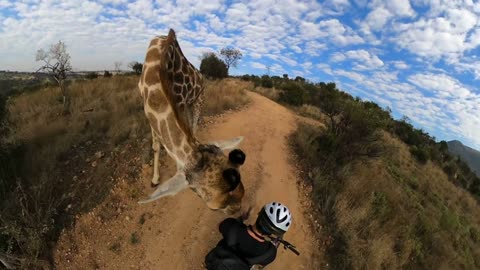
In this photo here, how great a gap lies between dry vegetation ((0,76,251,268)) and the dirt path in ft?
1.46

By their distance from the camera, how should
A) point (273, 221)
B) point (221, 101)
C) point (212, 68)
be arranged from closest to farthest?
1. point (273, 221)
2. point (221, 101)
3. point (212, 68)

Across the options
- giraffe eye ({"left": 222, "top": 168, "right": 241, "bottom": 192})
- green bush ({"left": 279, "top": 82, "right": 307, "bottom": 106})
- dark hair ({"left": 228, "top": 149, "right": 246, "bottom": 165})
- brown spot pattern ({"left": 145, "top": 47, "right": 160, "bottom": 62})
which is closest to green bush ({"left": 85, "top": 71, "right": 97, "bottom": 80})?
green bush ({"left": 279, "top": 82, "right": 307, "bottom": 106})

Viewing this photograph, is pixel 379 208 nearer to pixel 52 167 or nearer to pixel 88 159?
pixel 88 159

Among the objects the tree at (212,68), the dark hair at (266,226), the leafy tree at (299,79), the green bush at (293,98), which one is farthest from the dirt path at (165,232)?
the leafy tree at (299,79)

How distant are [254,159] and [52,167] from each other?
4.97 metres

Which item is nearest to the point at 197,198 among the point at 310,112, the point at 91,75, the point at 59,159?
the point at 59,159

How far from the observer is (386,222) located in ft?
30.0

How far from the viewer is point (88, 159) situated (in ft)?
28.8

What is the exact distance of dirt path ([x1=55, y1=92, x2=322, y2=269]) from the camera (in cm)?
682

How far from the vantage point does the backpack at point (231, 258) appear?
4836 mm

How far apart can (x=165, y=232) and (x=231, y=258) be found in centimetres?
275

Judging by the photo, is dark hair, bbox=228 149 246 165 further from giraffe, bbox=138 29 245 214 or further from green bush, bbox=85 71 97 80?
green bush, bbox=85 71 97 80

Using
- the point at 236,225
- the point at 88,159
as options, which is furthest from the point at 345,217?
the point at 88,159

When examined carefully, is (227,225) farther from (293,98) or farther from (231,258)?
(293,98)
